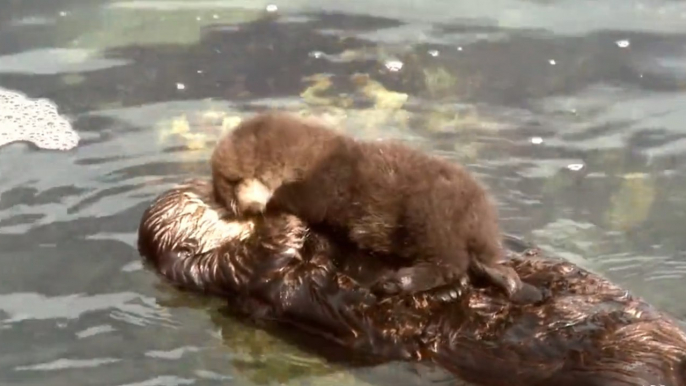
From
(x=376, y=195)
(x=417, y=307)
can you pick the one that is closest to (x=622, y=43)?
(x=376, y=195)

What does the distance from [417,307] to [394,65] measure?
9.95ft

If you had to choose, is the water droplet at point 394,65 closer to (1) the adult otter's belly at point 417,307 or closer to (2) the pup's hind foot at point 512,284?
(1) the adult otter's belly at point 417,307

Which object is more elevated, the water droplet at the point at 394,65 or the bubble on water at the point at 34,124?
the water droplet at the point at 394,65

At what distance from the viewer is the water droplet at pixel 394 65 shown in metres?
6.60

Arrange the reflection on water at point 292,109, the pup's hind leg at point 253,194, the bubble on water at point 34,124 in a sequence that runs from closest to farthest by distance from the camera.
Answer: the pup's hind leg at point 253,194 < the reflection on water at point 292,109 < the bubble on water at point 34,124

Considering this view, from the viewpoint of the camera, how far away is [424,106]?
6.21m

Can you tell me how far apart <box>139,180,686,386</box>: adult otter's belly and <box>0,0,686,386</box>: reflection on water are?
0.46 ft

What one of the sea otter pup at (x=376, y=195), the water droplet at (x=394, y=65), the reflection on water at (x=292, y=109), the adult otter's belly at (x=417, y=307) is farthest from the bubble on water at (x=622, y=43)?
the sea otter pup at (x=376, y=195)

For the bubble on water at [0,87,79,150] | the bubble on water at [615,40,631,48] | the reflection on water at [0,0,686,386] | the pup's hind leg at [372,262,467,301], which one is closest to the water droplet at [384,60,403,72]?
A: the reflection on water at [0,0,686,386]

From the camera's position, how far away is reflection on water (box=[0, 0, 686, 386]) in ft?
14.2

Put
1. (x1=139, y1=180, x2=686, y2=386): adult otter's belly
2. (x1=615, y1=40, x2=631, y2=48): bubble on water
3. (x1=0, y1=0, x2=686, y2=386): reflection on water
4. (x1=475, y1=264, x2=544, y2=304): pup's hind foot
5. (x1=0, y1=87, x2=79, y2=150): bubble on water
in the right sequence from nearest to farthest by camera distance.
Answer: (x1=139, y1=180, x2=686, y2=386): adult otter's belly
(x1=475, y1=264, x2=544, y2=304): pup's hind foot
(x1=0, y1=0, x2=686, y2=386): reflection on water
(x1=0, y1=87, x2=79, y2=150): bubble on water
(x1=615, y1=40, x2=631, y2=48): bubble on water

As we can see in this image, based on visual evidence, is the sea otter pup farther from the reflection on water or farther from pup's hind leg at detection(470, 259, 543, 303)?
the reflection on water

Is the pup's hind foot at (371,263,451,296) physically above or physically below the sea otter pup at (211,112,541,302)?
below

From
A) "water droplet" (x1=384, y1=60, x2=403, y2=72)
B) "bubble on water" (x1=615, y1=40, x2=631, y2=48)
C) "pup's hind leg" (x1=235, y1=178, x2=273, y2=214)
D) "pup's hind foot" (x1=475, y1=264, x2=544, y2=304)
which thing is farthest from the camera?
"bubble on water" (x1=615, y1=40, x2=631, y2=48)
